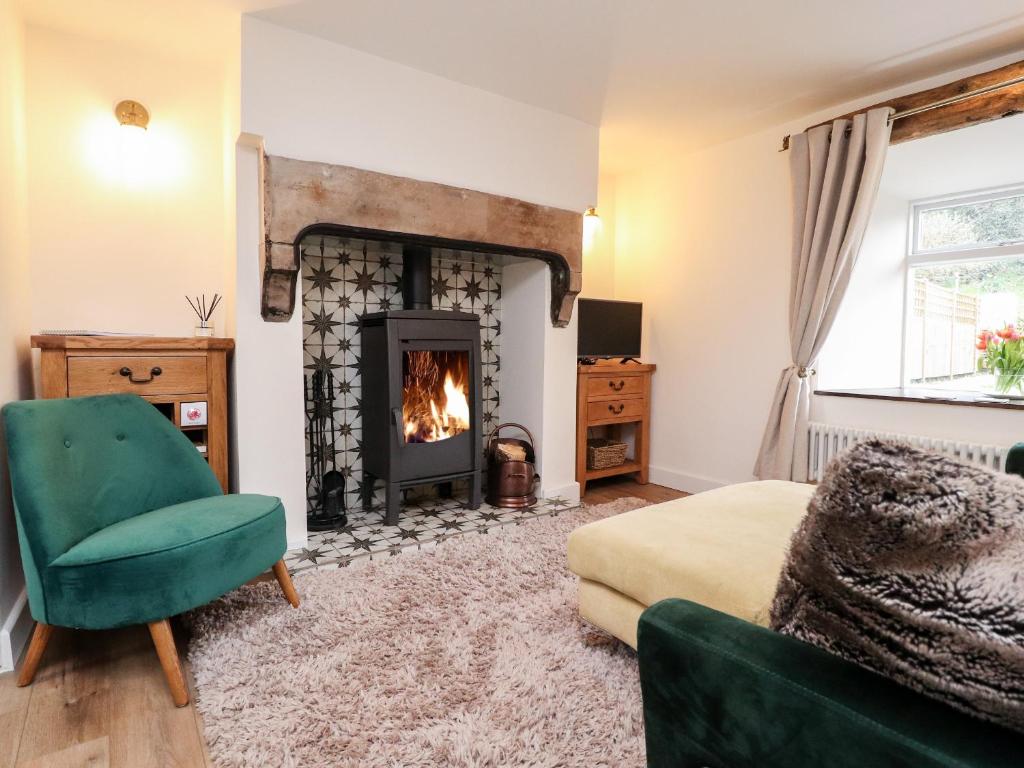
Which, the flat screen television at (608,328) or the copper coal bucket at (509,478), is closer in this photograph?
the copper coal bucket at (509,478)

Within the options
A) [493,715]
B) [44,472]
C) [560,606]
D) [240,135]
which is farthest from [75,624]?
[240,135]

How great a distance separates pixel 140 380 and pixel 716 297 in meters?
3.17

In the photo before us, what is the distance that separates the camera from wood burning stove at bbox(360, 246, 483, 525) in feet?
9.19

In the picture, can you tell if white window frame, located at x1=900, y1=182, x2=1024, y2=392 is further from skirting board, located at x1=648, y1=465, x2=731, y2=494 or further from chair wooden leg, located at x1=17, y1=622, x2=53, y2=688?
chair wooden leg, located at x1=17, y1=622, x2=53, y2=688

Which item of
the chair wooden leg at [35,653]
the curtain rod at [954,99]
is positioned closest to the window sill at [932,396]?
the curtain rod at [954,99]

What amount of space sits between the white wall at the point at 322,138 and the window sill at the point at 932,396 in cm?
208

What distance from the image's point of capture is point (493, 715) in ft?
4.71

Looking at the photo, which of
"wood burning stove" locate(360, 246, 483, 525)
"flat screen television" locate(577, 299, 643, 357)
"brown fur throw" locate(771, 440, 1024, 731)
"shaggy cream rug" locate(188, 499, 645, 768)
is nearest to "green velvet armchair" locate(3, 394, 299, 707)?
"shaggy cream rug" locate(188, 499, 645, 768)

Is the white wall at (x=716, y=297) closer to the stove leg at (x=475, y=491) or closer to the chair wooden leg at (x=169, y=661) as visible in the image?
the stove leg at (x=475, y=491)

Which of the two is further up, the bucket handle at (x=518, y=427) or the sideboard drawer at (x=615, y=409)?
the sideboard drawer at (x=615, y=409)

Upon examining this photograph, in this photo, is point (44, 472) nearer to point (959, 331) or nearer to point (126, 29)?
point (126, 29)

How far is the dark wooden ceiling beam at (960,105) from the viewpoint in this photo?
7.81 ft

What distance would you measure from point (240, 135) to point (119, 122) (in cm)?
67

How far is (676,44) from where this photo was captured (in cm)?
249
